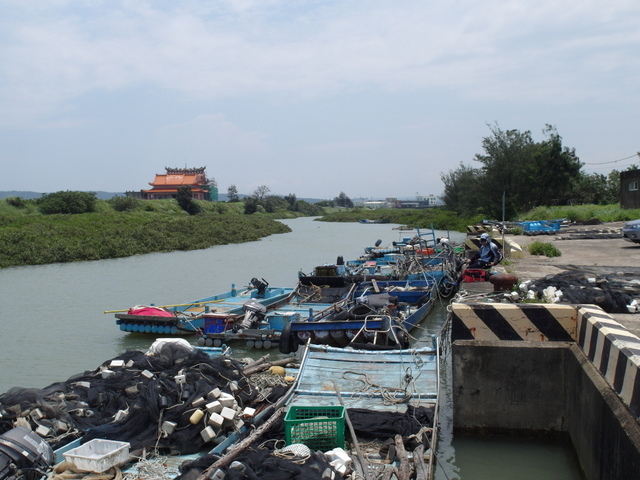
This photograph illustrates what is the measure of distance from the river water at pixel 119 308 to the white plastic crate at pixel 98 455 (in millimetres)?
3495

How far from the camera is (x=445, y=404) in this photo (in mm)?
8812

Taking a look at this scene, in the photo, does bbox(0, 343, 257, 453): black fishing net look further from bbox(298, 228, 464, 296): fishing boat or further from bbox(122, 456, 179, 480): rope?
bbox(298, 228, 464, 296): fishing boat

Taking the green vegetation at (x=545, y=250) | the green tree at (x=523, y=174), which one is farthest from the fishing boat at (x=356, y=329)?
the green tree at (x=523, y=174)

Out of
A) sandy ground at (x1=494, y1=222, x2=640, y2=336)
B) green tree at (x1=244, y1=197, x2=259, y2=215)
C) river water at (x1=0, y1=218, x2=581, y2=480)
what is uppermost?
green tree at (x1=244, y1=197, x2=259, y2=215)

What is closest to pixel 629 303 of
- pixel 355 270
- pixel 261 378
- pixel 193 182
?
pixel 261 378

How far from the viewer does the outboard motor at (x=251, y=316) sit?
41.8ft

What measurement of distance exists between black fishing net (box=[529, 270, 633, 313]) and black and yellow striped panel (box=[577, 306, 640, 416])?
1.73m

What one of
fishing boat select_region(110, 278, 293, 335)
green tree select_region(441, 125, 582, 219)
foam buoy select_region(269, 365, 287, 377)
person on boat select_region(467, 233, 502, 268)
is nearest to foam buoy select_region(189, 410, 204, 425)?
foam buoy select_region(269, 365, 287, 377)

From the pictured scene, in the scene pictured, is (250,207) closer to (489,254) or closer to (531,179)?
(531,179)

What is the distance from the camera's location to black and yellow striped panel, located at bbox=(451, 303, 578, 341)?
6.53 meters

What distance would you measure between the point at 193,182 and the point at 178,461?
80.2 metres

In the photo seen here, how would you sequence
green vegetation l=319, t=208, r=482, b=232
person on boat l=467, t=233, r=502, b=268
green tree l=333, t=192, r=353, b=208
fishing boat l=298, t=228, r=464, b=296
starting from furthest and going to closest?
green tree l=333, t=192, r=353, b=208
green vegetation l=319, t=208, r=482, b=232
fishing boat l=298, t=228, r=464, b=296
person on boat l=467, t=233, r=502, b=268

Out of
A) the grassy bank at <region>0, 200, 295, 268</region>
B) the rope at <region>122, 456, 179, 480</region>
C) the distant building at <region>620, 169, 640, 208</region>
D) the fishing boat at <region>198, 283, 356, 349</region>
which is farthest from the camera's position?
the distant building at <region>620, 169, 640, 208</region>

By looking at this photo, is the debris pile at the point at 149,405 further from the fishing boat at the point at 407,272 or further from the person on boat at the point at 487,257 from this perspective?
the fishing boat at the point at 407,272
